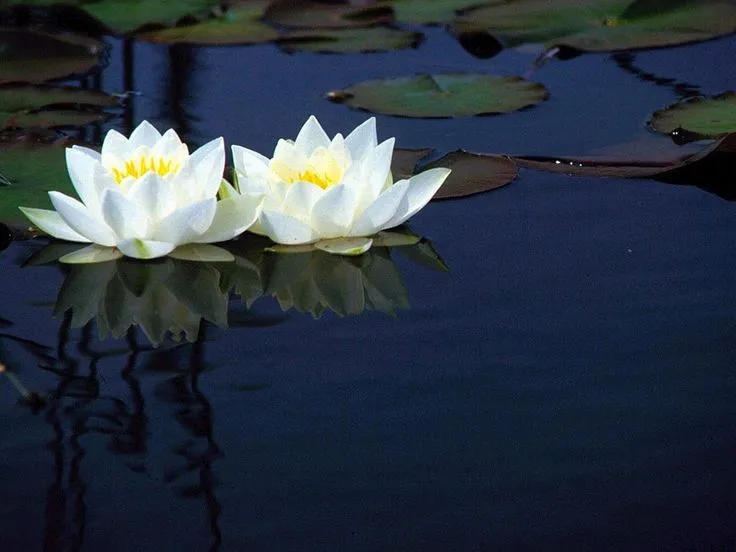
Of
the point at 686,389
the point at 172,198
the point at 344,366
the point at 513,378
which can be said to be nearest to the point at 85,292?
the point at 172,198

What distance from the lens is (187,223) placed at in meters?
1.65

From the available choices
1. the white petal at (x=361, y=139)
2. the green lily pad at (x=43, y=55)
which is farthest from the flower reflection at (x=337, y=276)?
the green lily pad at (x=43, y=55)

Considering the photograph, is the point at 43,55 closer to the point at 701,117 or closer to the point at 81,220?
the point at 81,220

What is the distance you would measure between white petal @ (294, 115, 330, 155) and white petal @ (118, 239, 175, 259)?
0.24 meters

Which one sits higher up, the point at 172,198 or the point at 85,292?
the point at 172,198

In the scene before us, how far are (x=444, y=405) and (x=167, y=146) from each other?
622mm

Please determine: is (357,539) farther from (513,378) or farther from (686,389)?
(686,389)

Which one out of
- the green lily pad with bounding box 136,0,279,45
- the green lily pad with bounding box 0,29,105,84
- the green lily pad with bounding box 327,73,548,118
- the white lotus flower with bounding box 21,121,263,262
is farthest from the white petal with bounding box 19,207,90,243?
the green lily pad with bounding box 136,0,279,45

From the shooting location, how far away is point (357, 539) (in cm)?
110

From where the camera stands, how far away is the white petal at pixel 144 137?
1741 mm

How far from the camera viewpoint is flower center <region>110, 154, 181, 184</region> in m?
1.66

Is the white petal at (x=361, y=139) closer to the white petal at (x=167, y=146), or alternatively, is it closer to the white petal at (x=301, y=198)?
the white petal at (x=301, y=198)

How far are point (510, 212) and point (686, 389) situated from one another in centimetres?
55

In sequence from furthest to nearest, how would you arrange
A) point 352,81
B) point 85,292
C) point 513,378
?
point 352,81, point 85,292, point 513,378
